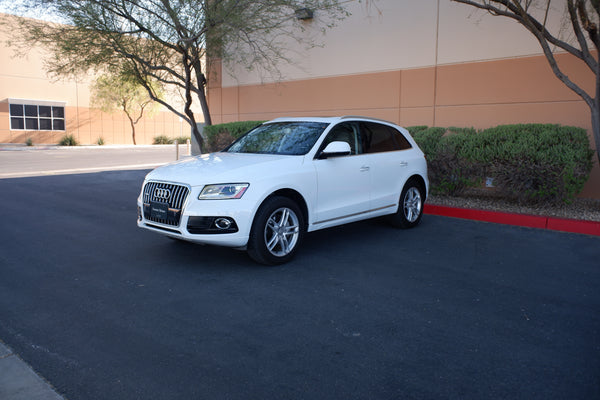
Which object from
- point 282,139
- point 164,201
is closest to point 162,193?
point 164,201

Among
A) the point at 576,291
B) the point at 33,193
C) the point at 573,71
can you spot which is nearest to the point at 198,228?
the point at 576,291

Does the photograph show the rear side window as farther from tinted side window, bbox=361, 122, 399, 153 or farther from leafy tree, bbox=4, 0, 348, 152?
leafy tree, bbox=4, 0, 348, 152

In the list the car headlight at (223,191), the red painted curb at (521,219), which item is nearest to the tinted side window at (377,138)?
the red painted curb at (521,219)

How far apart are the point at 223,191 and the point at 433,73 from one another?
8.49m

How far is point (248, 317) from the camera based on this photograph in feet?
14.4

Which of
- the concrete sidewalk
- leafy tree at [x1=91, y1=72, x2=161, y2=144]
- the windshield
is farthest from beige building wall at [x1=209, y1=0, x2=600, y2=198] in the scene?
leafy tree at [x1=91, y1=72, x2=161, y2=144]

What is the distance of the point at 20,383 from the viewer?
3.23 metres

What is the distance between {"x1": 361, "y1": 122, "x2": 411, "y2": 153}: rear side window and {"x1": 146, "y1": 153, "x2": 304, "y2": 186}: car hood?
152 centimetres

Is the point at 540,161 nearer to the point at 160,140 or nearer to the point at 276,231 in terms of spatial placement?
the point at 276,231

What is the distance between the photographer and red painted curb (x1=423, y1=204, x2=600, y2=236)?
26.3ft

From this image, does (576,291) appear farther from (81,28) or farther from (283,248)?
(81,28)

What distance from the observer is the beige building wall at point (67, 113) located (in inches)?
1451

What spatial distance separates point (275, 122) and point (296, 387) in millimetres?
5066

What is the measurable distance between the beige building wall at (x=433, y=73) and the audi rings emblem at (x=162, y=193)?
27.3 ft
